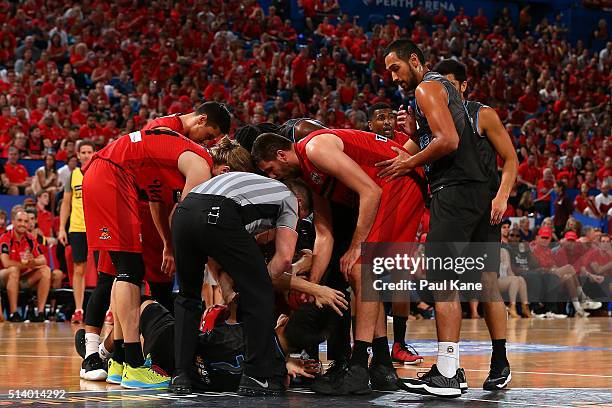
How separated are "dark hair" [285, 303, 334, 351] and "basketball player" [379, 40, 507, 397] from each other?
0.82 metres

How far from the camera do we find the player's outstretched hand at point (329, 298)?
609 cm

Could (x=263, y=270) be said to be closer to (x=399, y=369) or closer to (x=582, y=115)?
(x=399, y=369)

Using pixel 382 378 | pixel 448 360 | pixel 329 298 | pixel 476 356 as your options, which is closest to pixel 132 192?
pixel 329 298

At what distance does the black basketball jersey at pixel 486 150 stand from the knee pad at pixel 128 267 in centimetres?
238

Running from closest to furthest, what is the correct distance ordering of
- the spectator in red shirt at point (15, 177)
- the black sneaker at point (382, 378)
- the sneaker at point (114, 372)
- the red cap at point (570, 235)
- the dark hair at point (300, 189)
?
the black sneaker at point (382, 378) < the sneaker at point (114, 372) < the dark hair at point (300, 189) < the spectator in red shirt at point (15, 177) < the red cap at point (570, 235)

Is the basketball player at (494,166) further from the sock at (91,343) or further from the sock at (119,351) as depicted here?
the sock at (91,343)

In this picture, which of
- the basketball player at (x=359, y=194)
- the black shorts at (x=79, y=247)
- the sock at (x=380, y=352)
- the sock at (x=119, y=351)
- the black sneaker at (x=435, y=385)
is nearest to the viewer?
the black sneaker at (x=435, y=385)

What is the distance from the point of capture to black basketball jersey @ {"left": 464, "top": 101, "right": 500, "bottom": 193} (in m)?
6.30

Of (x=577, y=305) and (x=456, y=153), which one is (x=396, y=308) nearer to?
(x=456, y=153)

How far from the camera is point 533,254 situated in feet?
53.2

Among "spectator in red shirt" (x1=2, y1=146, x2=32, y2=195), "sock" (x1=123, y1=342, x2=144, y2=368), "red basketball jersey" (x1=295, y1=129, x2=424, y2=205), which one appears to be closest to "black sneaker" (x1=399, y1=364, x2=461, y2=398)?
"red basketball jersey" (x1=295, y1=129, x2=424, y2=205)

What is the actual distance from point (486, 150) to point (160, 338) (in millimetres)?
2442

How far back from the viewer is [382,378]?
629cm

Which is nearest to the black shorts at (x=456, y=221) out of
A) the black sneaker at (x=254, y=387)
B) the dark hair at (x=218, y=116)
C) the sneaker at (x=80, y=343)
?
the black sneaker at (x=254, y=387)
